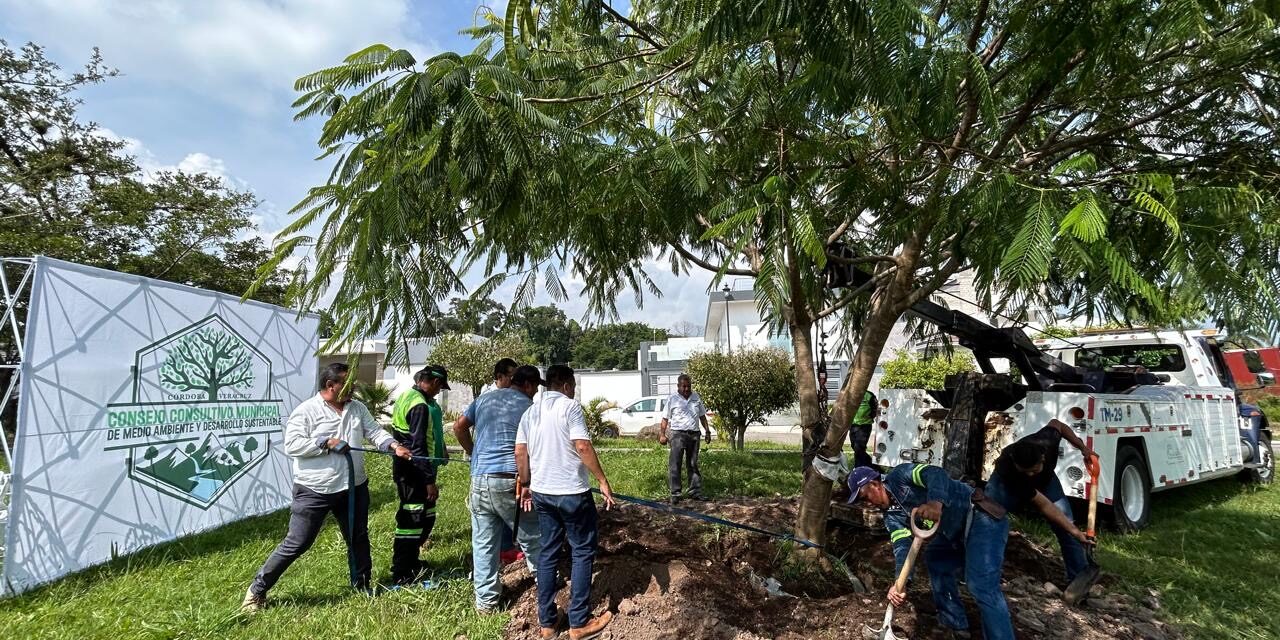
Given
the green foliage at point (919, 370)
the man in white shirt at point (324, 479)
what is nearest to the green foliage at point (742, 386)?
the green foliage at point (919, 370)

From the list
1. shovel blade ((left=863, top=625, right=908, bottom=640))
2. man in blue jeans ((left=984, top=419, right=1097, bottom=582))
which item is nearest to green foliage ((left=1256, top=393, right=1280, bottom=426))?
man in blue jeans ((left=984, top=419, right=1097, bottom=582))

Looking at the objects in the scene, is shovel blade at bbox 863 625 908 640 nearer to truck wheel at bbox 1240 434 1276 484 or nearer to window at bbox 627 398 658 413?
truck wheel at bbox 1240 434 1276 484

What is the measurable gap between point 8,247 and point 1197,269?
15.9 meters

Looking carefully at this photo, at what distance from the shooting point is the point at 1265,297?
2125mm

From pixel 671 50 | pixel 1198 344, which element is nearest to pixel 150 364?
pixel 671 50

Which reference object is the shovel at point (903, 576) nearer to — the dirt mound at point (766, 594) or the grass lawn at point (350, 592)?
the dirt mound at point (766, 594)

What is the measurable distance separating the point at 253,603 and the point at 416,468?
1218 mm

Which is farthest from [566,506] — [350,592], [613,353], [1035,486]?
[613,353]

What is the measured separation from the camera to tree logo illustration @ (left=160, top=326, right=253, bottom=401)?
5996mm

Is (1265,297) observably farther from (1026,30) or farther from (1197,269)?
(1026,30)

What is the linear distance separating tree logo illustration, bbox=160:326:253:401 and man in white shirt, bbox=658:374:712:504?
4583 millimetres

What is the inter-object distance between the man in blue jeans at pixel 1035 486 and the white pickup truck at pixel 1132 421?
1.43m

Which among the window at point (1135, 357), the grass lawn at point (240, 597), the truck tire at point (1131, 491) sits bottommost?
the grass lawn at point (240, 597)

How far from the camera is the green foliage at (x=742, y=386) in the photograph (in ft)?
45.5
